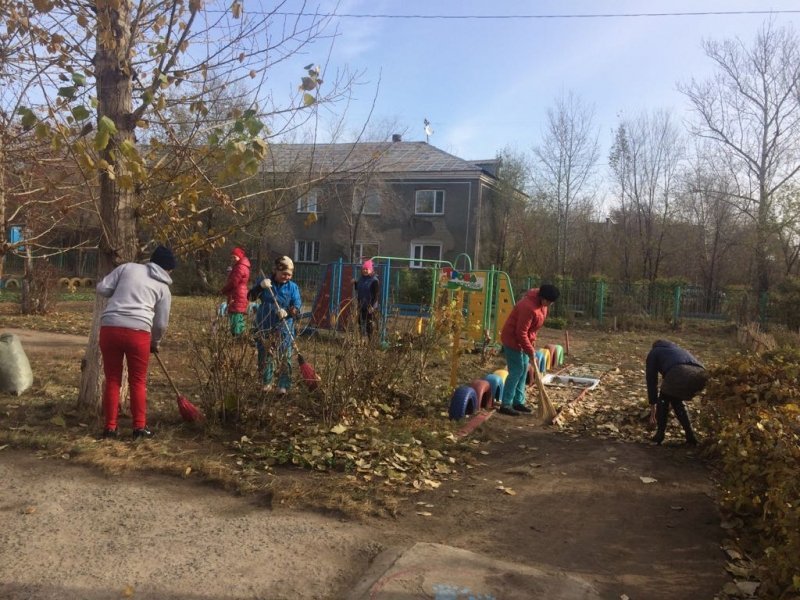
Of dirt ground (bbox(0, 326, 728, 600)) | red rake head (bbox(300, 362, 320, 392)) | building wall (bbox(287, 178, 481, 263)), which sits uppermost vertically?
building wall (bbox(287, 178, 481, 263))

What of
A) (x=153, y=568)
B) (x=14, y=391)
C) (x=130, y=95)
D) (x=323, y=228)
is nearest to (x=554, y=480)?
(x=153, y=568)

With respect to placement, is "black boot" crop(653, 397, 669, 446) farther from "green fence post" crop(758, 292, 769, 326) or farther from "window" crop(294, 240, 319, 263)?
"window" crop(294, 240, 319, 263)

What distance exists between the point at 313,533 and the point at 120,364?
2.23 metres

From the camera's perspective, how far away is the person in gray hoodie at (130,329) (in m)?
4.80

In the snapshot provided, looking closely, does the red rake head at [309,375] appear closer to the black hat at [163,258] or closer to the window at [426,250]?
the black hat at [163,258]

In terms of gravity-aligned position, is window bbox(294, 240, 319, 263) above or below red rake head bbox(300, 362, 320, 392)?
above

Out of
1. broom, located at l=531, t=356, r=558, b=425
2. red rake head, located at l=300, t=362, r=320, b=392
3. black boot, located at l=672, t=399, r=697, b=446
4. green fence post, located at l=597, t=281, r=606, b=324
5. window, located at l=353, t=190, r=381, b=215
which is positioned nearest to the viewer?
red rake head, located at l=300, t=362, r=320, b=392

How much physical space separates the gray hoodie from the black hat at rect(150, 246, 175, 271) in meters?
0.04

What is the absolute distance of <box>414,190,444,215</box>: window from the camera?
2938cm

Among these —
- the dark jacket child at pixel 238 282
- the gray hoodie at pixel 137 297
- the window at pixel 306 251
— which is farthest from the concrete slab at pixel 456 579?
the window at pixel 306 251

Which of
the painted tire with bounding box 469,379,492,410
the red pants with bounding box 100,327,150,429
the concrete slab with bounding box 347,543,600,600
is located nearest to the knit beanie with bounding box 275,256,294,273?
the red pants with bounding box 100,327,150,429

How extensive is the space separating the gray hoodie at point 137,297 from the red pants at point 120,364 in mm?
69

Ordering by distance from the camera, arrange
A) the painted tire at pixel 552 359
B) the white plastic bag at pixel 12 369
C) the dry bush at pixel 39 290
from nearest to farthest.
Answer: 1. the white plastic bag at pixel 12 369
2. the painted tire at pixel 552 359
3. the dry bush at pixel 39 290

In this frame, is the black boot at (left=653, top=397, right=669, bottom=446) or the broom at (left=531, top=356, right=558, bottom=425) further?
the broom at (left=531, top=356, right=558, bottom=425)
